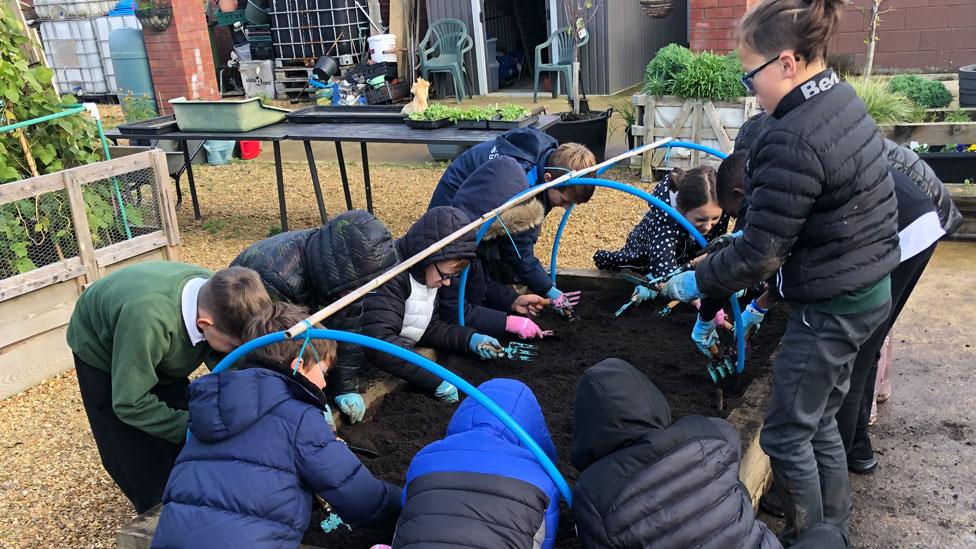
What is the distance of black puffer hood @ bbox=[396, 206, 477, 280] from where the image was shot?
3.41 m

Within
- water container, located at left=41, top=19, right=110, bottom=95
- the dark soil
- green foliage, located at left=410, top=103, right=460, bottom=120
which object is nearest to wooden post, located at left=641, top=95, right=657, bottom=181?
green foliage, located at left=410, top=103, right=460, bottom=120

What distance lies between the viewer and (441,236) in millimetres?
3416

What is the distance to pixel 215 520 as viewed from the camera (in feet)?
7.02

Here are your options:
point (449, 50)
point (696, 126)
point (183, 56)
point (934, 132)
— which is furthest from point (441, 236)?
point (449, 50)

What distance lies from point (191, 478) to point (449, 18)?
10826 mm

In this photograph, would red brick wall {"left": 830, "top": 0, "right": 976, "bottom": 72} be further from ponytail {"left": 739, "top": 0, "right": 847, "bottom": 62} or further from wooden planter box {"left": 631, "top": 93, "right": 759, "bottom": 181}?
ponytail {"left": 739, "top": 0, "right": 847, "bottom": 62}

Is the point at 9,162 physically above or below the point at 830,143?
below

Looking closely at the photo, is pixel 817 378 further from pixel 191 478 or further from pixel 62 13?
pixel 62 13

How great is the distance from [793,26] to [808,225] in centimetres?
57

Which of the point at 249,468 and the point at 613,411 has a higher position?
the point at 613,411

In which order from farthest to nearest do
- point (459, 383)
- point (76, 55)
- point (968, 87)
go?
point (76, 55) < point (968, 87) < point (459, 383)

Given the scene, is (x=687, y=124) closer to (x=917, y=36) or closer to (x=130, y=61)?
(x=917, y=36)

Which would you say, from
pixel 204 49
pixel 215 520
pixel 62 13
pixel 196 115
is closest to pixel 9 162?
pixel 196 115

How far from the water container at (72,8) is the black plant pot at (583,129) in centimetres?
989
